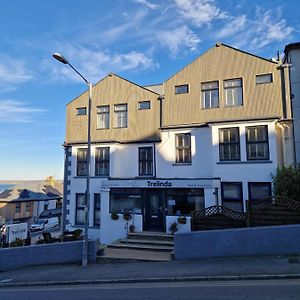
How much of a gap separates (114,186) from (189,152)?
A: 5.03 meters

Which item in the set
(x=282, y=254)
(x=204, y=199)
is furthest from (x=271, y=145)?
(x=282, y=254)

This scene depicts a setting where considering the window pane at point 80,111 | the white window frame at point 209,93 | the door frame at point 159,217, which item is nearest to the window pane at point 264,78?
the white window frame at point 209,93

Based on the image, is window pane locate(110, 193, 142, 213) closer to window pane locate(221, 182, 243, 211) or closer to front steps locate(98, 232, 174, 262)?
front steps locate(98, 232, 174, 262)

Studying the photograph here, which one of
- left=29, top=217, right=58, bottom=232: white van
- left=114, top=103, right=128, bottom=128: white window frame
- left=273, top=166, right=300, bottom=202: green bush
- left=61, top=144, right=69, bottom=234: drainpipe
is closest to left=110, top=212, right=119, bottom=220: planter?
left=61, top=144, right=69, bottom=234: drainpipe

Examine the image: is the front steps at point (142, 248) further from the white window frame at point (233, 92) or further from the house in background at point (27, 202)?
the house in background at point (27, 202)

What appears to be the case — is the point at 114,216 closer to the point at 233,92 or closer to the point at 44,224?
the point at 233,92

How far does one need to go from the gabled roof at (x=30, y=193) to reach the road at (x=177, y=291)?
3901 cm

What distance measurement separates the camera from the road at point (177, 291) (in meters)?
7.84

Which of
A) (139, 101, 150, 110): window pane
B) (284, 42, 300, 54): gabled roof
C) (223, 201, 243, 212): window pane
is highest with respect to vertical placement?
(284, 42, 300, 54): gabled roof

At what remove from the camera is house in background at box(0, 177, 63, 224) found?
147 feet

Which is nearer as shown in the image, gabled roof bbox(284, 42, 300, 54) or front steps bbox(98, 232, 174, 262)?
front steps bbox(98, 232, 174, 262)

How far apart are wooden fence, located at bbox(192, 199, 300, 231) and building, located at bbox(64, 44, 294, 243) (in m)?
1.78

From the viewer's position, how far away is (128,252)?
1438 cm

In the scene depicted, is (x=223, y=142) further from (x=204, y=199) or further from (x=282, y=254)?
(x=282, y=254)
